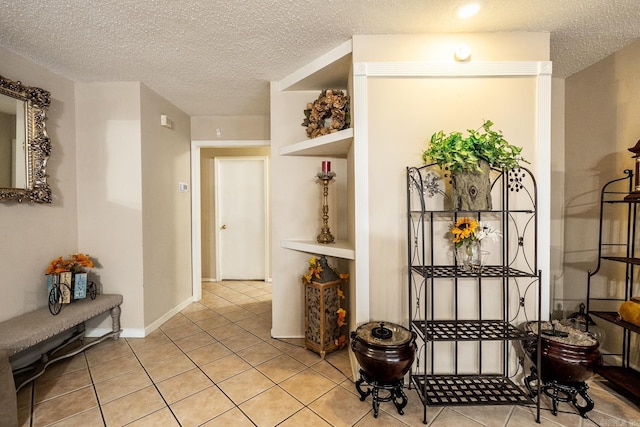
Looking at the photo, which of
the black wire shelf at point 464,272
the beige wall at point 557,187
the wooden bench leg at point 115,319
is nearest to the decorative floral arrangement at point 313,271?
the black wire shelf at point 464,272

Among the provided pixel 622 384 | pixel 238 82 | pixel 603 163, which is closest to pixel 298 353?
pixel 622 384

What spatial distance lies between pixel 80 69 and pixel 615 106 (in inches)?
165

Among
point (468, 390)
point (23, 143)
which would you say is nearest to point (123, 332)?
point (23, 143)

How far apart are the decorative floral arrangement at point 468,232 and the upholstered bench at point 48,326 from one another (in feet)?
8.43

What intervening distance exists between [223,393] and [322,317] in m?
0.85

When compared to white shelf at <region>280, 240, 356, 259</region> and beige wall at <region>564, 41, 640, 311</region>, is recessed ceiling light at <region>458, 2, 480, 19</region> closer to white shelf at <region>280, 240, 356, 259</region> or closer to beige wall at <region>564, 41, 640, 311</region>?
beige wall at <region>564, 41, 640, 311</region>

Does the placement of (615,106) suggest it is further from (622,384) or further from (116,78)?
(116,78)

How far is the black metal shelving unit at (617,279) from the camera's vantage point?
1.88 meters

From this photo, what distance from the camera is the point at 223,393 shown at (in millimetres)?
1842

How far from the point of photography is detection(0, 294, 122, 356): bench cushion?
5.64 feet

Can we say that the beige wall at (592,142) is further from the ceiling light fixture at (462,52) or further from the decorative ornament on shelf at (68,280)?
the decorative ornament on shelf at (68,280)

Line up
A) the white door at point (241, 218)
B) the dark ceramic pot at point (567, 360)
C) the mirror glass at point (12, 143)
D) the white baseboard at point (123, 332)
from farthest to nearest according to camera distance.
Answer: the white door at point (241, 218) < the white baseboard at point (123, 332) < the mirror glass at point (12, 143) < the dark ceramic pot at point (567, 360)

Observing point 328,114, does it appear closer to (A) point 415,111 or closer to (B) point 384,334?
(A) point 415,111

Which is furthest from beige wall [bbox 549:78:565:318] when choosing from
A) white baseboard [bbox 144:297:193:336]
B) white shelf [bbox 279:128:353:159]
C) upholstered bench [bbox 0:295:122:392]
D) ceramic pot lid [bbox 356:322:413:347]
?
upholstered bench [bbox 0:295:122:392]
